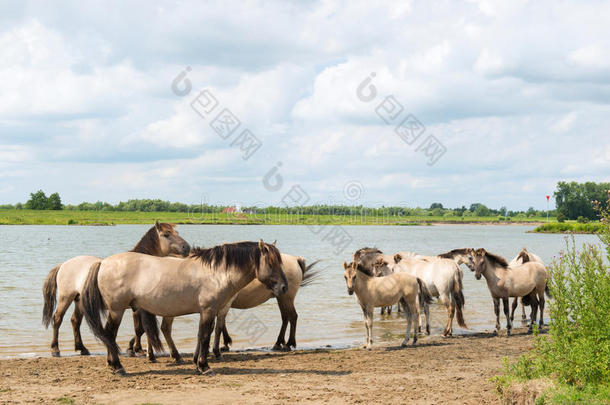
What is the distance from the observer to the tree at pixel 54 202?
132m

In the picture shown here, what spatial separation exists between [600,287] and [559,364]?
1048mm

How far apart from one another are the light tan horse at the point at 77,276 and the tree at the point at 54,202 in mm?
133994

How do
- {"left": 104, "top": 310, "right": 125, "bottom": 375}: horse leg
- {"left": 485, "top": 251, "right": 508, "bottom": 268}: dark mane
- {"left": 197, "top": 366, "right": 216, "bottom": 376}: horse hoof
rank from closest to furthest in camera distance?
{"left": 104, "top": 310, "right": 125, "bottom": 375}: horse leg → {"left": 197, "top": 366, "right": 216, "bottom": 376}: horse hoof → {"left": 485, "top": 251, "right": 508, "bottom": 268}: dark mane

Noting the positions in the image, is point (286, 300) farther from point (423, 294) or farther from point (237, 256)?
point (423, 294)

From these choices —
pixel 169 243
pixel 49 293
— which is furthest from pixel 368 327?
pixel 49 293

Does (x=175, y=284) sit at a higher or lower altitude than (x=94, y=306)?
higher

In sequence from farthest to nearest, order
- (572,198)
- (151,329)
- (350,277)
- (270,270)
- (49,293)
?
1. (572,198)
2. (49,293)
3. (350,277)
4. (151,329)
5. (270,270)

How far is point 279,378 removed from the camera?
7988mm

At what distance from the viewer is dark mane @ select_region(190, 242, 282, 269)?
820cm

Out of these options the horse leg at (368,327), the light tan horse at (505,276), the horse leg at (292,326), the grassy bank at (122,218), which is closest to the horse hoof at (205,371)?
the horse leg at (292,326)

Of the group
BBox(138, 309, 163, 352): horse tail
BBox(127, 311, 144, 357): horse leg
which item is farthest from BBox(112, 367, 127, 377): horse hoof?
BBox(127, 311, 144, 357): horse leg

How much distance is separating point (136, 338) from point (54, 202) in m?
138

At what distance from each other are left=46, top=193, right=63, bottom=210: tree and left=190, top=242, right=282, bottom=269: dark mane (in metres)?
138

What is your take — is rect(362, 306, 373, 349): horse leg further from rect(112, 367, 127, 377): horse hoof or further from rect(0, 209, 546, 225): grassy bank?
rect(0, 209, 546, 225): grassy bank
